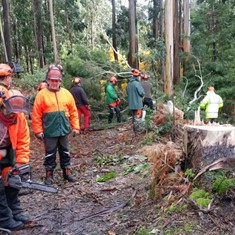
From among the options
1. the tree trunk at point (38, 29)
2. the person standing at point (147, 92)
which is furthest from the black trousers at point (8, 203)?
the tree trunk at point (38, 29)

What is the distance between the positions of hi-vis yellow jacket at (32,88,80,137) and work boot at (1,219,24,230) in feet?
6.19

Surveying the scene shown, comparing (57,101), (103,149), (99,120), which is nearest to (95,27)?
(99,120)

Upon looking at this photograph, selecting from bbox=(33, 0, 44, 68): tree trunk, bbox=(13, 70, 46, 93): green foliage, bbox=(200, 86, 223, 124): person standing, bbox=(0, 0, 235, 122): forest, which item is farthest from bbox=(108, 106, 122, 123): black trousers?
bbox=(33, 0, 44, 68): tree trunk

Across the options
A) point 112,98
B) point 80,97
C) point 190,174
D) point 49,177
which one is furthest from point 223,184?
point 112,98

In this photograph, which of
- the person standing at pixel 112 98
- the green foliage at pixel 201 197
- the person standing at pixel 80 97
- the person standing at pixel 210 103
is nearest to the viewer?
the green foliage at pixel 201 197

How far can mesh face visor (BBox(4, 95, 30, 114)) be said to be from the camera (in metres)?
3.95

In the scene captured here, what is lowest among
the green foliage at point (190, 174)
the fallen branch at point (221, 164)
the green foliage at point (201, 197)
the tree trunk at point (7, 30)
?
the green foliage at point (201, 197)

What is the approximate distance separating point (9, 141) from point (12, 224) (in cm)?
108

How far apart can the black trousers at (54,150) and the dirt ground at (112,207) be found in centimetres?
38

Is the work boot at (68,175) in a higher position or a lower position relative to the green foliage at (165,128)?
lower

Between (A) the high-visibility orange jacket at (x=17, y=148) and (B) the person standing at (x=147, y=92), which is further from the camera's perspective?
(B) the person standing at (x=147, y=92)

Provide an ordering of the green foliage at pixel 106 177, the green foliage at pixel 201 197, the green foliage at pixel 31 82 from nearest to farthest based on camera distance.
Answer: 1. the green foliage at pixel 201 197
2. the green foliage at pixel 106 177
3. the green foliage at pixel 31 82

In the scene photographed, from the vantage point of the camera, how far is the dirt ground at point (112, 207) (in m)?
3.81

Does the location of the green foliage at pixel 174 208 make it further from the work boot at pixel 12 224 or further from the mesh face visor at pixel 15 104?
the mesh face visor at pixel 15 104
